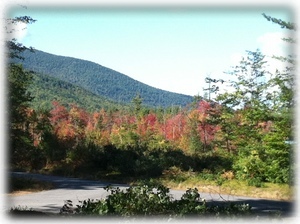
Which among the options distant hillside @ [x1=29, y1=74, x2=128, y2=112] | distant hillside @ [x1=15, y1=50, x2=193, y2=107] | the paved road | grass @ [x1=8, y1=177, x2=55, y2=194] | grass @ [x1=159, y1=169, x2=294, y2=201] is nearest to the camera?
the paved road

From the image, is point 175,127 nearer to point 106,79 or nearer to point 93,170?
point 93,170

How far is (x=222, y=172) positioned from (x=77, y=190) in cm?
737

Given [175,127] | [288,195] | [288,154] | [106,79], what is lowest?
[288,195]

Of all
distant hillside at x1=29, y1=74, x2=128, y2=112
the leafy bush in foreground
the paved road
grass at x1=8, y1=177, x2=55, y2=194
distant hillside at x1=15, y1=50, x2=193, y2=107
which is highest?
distant hillside at x1=15, y1=50, x2=193, y2=107

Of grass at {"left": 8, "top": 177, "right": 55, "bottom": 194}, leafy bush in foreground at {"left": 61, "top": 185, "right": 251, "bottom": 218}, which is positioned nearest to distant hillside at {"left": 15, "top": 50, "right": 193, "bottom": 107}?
grass at {"left": 8, "top": 177, "right": 55, "bottom": 194}

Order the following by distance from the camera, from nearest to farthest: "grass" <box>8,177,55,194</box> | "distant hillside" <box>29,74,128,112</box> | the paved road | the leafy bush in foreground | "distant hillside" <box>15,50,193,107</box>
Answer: the leafy bush in foreground, the paved road, "grass" <box>8,177,55,194</box>, "distant hillside" <box>29,74,128,112</box>, "distant hillside" <box>15,50,193,107</box>

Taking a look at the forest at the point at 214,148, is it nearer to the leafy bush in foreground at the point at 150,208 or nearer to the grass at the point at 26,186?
the grass at the point at 26,186

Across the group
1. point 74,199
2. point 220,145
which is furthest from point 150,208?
point 220,145

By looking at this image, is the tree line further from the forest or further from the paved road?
the paved road

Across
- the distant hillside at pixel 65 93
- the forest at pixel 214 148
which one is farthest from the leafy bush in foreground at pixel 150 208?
the distant hillside at pixel 65 93

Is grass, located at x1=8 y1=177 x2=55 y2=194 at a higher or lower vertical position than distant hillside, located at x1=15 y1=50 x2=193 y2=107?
lower

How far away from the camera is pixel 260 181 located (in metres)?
16.6

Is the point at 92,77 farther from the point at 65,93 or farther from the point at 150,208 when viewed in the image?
the point at 150,208

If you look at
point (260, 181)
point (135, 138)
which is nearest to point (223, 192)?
point (260, 181)
